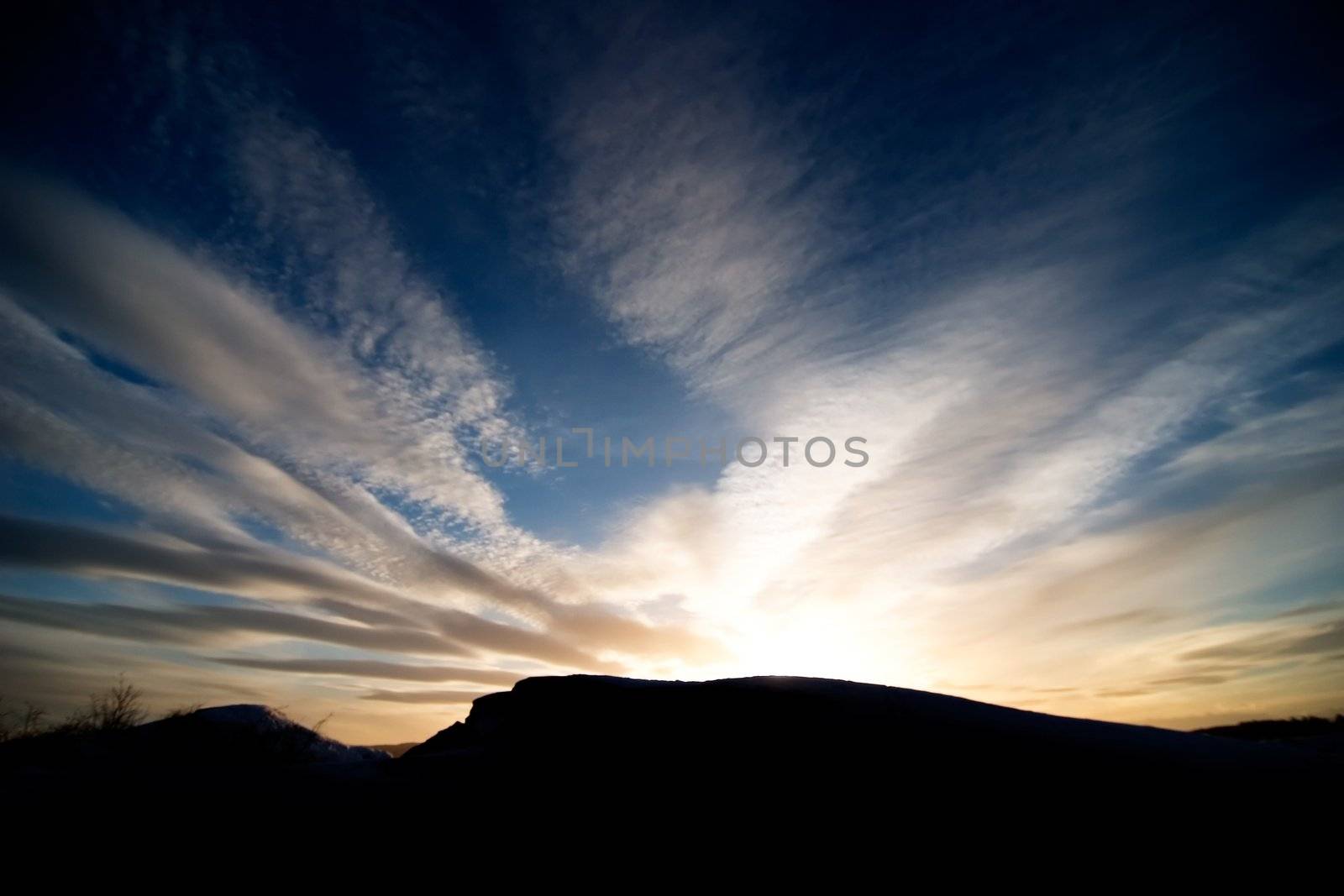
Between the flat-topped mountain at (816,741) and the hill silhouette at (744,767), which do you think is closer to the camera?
the hill silhouette at (744,767)

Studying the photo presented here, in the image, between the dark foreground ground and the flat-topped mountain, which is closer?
the dark foreground ground

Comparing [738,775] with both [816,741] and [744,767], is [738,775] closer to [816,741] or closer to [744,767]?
[744,767]

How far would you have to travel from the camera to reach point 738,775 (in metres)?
2.76

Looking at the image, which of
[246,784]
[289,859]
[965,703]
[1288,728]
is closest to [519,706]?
[246,784]

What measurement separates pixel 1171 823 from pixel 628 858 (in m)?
2.32

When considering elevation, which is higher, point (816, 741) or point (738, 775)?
point (816, 741)

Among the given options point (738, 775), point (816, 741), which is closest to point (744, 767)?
point (738, 775)

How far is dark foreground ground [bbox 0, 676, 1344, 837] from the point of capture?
7.88 feet

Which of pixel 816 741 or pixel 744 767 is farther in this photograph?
pixel 816 741

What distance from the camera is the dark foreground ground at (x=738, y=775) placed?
2400 millimetres

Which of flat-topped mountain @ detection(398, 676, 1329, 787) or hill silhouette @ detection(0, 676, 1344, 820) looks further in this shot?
flat-topped mountain @ detection(398, 676, 1329, 787)

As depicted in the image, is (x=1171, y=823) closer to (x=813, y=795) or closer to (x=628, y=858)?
(x=813, y=795)

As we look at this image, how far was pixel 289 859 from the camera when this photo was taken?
81.3 inches

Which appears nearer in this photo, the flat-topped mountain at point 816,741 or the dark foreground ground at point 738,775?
the dark foreground ground at point 738,775
